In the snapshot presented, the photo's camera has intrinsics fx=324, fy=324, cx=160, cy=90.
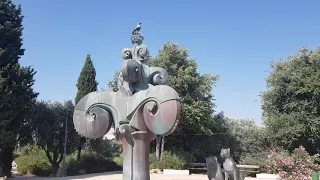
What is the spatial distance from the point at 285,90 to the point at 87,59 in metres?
16.6

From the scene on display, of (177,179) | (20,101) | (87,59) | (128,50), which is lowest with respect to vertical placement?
(177,179)

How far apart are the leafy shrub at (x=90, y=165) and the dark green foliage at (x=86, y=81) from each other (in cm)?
483

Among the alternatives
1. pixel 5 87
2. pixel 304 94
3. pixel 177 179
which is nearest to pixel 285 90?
pixel 304 94

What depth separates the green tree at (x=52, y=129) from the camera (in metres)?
25.3

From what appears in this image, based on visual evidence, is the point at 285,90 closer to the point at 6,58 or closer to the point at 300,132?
the point at 300,132

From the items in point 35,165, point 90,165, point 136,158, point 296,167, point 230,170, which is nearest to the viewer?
point 136,158

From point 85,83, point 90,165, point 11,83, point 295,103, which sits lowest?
point 90,165

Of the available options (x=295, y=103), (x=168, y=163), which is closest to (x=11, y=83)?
(x=168, y=163)

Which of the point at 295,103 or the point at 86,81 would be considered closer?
the point at 295,103

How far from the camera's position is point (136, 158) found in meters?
6.12

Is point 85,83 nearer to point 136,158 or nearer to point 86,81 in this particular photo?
point 86,81

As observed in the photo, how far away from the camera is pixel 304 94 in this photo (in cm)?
2359

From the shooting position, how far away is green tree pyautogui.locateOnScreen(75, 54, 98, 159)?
88.2 feet

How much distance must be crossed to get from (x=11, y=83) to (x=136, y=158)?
15963 millimetres
